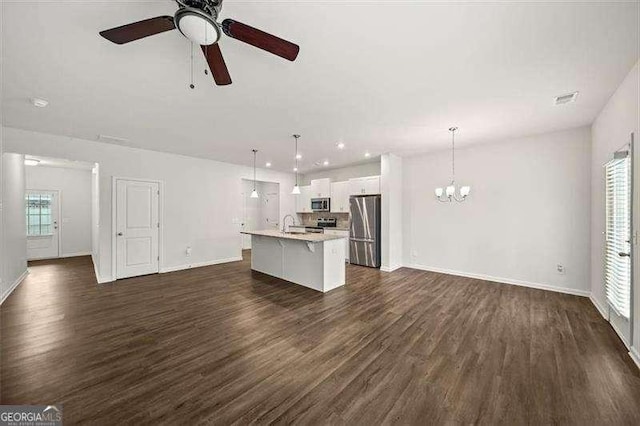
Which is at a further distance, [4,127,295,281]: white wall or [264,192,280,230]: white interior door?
[264,192,280,230]: white interior door

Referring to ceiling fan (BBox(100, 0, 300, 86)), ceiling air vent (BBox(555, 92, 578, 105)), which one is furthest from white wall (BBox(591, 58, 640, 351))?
ceiling fan (BBox(100, 0, 300, 86))

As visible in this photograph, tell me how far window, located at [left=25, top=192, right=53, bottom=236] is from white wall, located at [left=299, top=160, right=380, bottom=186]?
8.32m

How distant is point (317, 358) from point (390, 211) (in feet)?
13.5

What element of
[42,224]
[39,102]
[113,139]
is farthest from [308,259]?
[42,224]

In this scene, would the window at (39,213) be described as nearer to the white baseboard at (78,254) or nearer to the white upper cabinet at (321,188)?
the white baseboard at (78,254)

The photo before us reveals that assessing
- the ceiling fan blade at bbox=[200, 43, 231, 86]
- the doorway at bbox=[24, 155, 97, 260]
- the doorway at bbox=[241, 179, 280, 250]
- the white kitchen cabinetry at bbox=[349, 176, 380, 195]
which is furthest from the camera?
the doorway at bbox=[241, 179, 280, 250]

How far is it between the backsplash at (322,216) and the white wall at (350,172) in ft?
3.82

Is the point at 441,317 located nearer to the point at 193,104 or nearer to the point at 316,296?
the point at 316,296

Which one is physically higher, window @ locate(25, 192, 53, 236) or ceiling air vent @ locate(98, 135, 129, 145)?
ceiling air vent @ locate(98, 135, 129, 145)

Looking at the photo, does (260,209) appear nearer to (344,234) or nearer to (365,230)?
(344,234)

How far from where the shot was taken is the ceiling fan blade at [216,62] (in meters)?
1.72

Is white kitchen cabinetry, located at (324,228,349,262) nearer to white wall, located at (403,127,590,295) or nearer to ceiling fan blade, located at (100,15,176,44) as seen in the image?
white wall, located at (403,127,590,295)

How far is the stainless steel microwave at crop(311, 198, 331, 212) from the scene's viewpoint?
742 cm

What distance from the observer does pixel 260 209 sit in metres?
9.75
